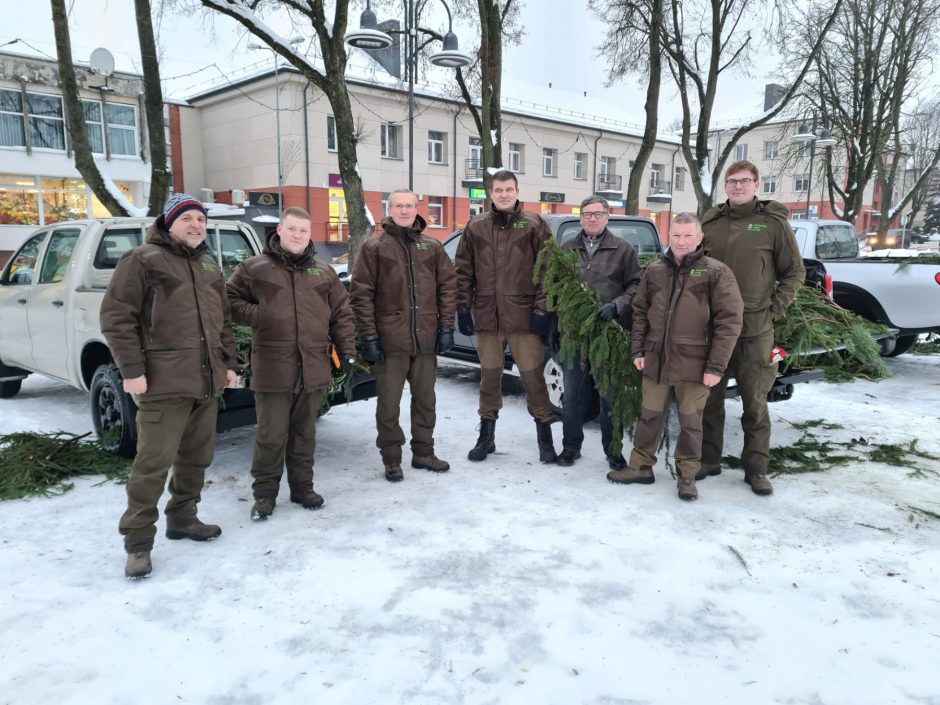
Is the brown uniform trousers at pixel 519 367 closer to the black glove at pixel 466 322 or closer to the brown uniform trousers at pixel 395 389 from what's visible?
the black glove at pixel 466 322

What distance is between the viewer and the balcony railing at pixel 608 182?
39.8m

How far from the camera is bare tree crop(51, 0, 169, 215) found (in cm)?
938

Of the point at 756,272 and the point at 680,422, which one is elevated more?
the point at 756,272

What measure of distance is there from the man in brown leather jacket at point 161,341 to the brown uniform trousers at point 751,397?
3160mm

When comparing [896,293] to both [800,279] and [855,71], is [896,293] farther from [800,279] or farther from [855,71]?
[855,71]

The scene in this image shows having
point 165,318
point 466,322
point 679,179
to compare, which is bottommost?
point 466,322

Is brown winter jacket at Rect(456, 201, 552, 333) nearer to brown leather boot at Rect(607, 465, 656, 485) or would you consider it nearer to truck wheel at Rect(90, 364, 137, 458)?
brown leather boot at Rect(607, 465, 656, 485)

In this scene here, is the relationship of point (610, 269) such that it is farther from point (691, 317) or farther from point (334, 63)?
point (334, 63)

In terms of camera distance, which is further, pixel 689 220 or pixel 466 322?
pixel 466 322

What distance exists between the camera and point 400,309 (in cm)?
460

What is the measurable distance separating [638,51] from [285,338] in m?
16.1

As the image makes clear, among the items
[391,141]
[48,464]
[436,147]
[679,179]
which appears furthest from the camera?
[679,179]

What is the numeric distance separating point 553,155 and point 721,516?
35.5m

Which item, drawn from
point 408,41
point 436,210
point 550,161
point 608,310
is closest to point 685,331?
point 608,310
